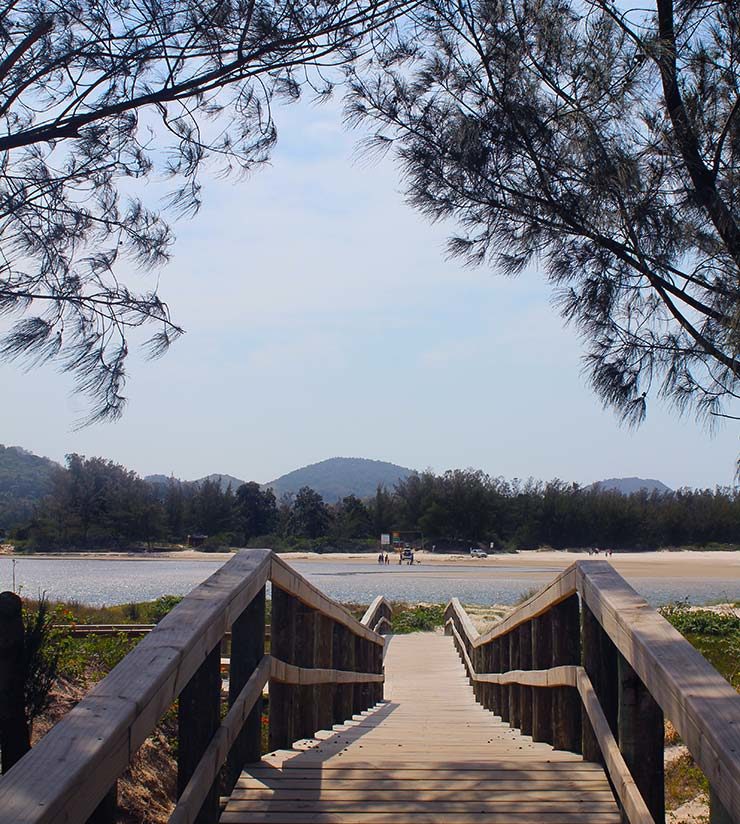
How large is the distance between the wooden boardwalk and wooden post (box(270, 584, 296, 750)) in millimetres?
85

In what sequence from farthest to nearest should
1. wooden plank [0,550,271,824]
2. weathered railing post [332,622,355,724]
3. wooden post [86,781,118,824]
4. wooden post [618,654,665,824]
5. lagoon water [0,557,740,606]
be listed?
lagoon water [0,557,740,606] < weathered railing post [332,622,355,724] < wooden post [618,654,665,824] < wooden post [86,781,118,824] < wooden plank [0,550,271,824]

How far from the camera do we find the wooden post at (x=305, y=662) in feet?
13.7

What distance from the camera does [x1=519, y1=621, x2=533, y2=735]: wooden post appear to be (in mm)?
4907

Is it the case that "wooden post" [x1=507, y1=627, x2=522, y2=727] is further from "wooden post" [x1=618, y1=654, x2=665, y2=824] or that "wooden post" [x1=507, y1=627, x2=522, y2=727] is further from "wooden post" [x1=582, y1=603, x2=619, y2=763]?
"wooden post" [x1=618, y1=654, x2=665, y2=824]

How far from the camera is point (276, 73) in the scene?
215 inches

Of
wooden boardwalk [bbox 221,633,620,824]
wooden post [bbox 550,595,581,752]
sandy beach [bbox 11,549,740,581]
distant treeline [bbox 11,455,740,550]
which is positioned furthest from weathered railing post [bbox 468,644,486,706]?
distant treeline [bbox 11,455,740,550]

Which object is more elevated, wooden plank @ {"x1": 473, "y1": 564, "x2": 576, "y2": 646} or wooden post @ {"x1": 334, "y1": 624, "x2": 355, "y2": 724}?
wooden plank @ {"x1": 473, "y1": 564, "x2": 576, "y2": 646}

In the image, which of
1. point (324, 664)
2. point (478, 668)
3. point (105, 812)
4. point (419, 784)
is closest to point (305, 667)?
point (324, 664)

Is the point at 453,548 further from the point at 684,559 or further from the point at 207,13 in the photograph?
the point at 207,13

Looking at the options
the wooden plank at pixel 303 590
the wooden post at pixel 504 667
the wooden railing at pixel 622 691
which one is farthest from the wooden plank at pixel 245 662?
the wooden post at pixel 504 667

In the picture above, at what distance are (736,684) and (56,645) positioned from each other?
4687 millimetres

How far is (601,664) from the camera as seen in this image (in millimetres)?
3135

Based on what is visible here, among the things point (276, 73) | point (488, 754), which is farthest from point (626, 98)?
point (488, 754)

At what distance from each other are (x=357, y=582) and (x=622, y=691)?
42.4 m
